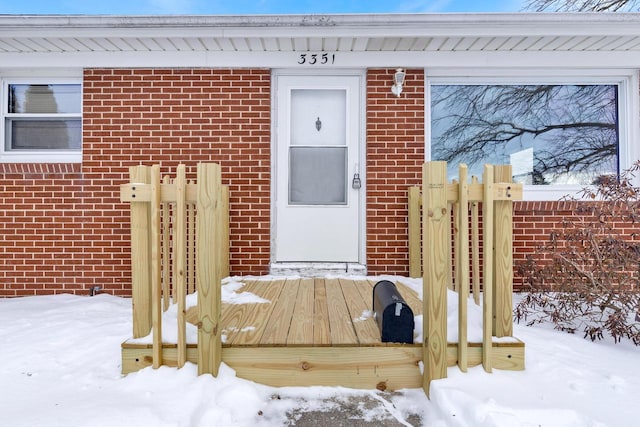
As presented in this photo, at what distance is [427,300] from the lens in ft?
6.55

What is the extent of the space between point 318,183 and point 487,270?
2.42 meters

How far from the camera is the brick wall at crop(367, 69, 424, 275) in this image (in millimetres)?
4105

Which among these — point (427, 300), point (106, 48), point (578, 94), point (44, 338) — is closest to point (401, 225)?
point (427, 300)

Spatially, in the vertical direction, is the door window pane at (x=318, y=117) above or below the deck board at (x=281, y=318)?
above

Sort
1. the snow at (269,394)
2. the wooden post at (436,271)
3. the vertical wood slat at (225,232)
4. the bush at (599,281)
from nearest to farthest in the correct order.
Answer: the snow at (269,394) < the wooden post at (436,271) < the bush at (599,281) < the vertical wood slat at (225,232)

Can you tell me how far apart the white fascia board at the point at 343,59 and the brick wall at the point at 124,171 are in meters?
0.11

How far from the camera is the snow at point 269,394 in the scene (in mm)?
1661

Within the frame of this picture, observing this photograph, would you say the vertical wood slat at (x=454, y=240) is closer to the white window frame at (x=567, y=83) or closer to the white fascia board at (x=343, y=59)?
the white window frame at (x=567, y=83)

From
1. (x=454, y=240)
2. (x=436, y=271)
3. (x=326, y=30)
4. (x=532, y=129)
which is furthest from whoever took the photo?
(x=532, y=129)

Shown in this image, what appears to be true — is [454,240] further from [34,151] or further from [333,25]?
[34,151]

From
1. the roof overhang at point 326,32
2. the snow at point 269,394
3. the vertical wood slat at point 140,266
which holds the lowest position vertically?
the snow at point 269,394

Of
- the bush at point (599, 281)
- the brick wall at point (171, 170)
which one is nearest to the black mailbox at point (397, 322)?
the bush at point (599, 281)

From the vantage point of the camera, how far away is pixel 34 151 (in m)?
4.19

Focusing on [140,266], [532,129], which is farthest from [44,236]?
[532,129]
